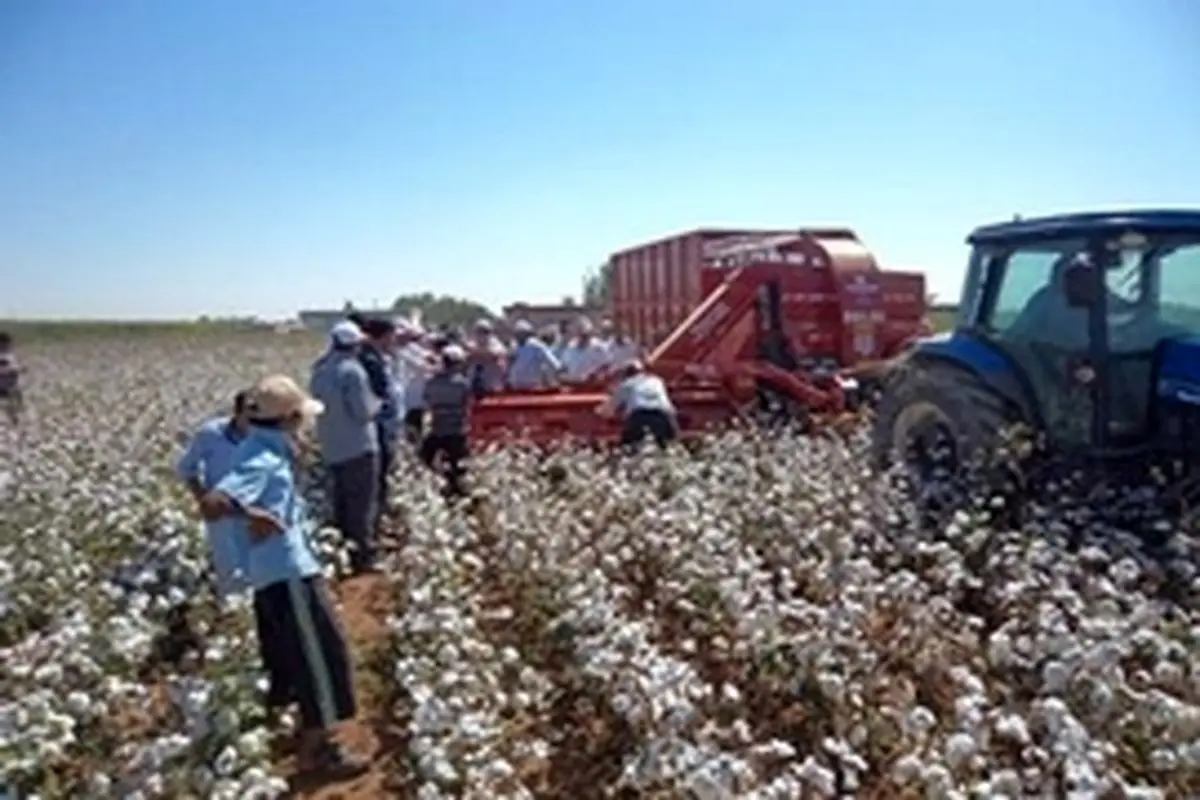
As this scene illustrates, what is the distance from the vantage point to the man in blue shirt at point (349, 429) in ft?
22.2

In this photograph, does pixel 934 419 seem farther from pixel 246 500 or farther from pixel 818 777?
pixel 246 500

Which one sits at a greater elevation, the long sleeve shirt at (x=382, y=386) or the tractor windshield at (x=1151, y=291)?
the tractor windshield at (x=1151, y=291)

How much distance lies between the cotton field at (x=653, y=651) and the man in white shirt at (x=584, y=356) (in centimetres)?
528

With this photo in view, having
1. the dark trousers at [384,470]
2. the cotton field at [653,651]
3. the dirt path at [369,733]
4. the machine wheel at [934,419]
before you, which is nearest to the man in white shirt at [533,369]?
the dark trousers at [384,470]

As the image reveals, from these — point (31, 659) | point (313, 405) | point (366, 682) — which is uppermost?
point (313, 405)

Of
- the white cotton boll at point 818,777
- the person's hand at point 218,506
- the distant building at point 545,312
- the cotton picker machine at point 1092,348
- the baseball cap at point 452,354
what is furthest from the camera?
the distant building at point 545,312

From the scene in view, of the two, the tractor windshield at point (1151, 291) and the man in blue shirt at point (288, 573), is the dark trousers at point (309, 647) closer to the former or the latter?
the man in blue shirt at point (288, 573)

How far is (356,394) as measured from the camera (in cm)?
674

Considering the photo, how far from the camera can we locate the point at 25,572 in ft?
18.6

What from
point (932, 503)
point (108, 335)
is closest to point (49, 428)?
point (932, 503)

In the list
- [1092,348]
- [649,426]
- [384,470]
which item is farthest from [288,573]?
[649,426]

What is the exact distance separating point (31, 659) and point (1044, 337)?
558 cm

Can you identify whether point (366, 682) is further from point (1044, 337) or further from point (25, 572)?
point (1044, 337)

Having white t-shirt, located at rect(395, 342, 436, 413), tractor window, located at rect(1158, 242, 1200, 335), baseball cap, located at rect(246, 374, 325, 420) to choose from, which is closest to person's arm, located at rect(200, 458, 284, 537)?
baseball cap, located at rect(246, 374, 325, 420)
